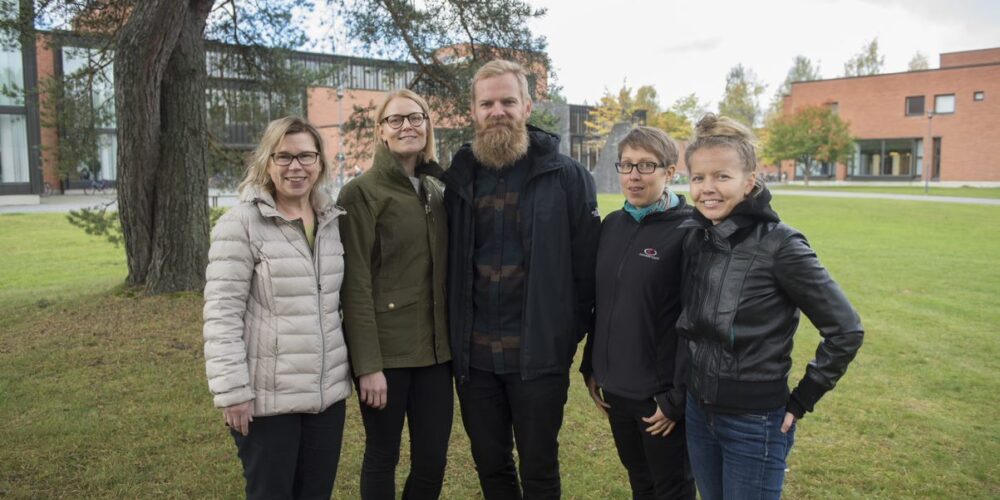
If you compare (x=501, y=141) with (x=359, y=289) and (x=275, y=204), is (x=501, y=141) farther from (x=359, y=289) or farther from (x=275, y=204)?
(x=275, y=204)

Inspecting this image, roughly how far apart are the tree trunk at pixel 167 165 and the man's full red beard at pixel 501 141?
18.6 ft

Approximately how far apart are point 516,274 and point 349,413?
3129 millimetres

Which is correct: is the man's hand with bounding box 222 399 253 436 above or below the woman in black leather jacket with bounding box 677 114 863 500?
below

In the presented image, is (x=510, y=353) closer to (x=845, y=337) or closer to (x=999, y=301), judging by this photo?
(x=845, y=337)

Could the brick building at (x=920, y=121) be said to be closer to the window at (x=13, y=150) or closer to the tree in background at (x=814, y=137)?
the tree in background at (x=814, y=137)

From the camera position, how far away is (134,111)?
765 cm

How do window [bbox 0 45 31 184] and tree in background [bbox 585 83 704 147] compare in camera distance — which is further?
tree in background [bbox 585 83 704 147]

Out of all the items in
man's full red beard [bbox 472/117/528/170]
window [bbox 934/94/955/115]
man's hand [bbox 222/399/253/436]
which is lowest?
man's hand [bbox 222/399/253/436]

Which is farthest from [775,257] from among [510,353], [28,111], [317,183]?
[28,111]

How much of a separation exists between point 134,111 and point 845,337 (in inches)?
303

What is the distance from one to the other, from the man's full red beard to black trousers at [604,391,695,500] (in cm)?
113

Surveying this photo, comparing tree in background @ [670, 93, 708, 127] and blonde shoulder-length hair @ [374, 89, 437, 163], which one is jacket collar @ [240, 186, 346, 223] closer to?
blonde shoulder-length hair @ [374, 89, 437, 163]

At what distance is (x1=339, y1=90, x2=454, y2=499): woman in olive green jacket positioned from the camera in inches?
116

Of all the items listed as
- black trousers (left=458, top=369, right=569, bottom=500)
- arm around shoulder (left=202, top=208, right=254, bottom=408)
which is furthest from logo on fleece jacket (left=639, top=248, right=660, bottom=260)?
arm around shoulder (left=202, top=208, right=254, bottom=408)
